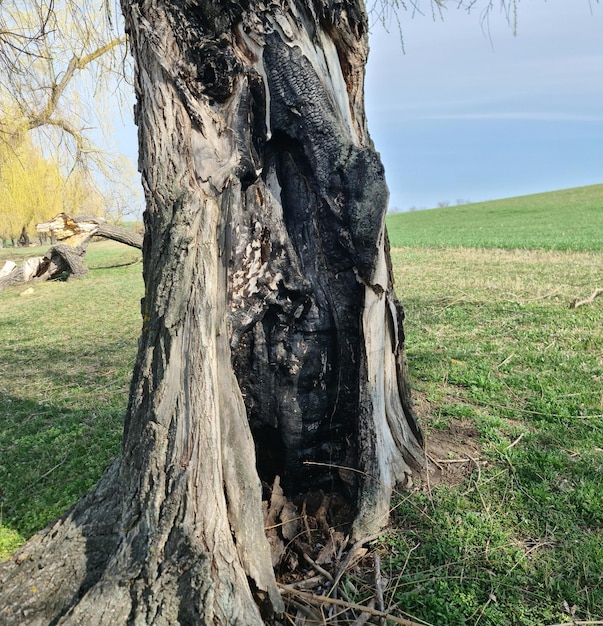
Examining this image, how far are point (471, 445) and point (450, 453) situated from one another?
0.21 m

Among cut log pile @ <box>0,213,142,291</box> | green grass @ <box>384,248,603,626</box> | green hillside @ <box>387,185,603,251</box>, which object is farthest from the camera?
green hillside @ <box>387,185,603,251</box>

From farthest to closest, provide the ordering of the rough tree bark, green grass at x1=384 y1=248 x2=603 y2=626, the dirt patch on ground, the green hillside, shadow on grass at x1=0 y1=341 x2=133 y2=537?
the green hillside
shadow on grass at x1=0 y1=341 x2=133 y2=537
the dirt patch on ground
green grass at x1=384 y1=248 x2=603 y2=626
the rough tree bark

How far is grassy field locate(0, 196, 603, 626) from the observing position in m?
2.35

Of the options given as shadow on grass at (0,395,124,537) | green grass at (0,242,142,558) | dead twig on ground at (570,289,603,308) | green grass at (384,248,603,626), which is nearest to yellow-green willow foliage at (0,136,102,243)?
green grass at (0,242,142,558)

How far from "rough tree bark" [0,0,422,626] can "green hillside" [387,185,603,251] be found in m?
15.5

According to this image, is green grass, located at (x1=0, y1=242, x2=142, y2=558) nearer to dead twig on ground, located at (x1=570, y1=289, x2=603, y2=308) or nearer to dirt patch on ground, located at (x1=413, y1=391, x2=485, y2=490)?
dirt patch on ground, located at (x1=413, y1=391, x2=485, y2=490)

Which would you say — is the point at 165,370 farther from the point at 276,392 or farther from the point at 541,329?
the point at 541,329

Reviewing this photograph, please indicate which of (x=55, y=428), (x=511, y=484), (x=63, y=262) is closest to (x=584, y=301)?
→ (x=511, y=484)

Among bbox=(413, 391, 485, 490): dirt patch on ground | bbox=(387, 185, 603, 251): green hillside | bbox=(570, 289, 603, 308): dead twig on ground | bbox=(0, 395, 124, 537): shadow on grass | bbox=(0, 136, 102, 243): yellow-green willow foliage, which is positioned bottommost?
bbox=(0, 395, 124, 537): shadow on grass

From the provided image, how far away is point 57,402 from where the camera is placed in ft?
17.7

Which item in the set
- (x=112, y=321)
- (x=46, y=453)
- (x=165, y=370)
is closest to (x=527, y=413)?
(x=165, y=370)

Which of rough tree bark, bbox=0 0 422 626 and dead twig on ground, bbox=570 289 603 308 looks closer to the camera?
rough tree bark, bbox=0 0 422 626

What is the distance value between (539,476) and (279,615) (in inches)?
66.7

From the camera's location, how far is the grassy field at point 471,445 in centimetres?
235
